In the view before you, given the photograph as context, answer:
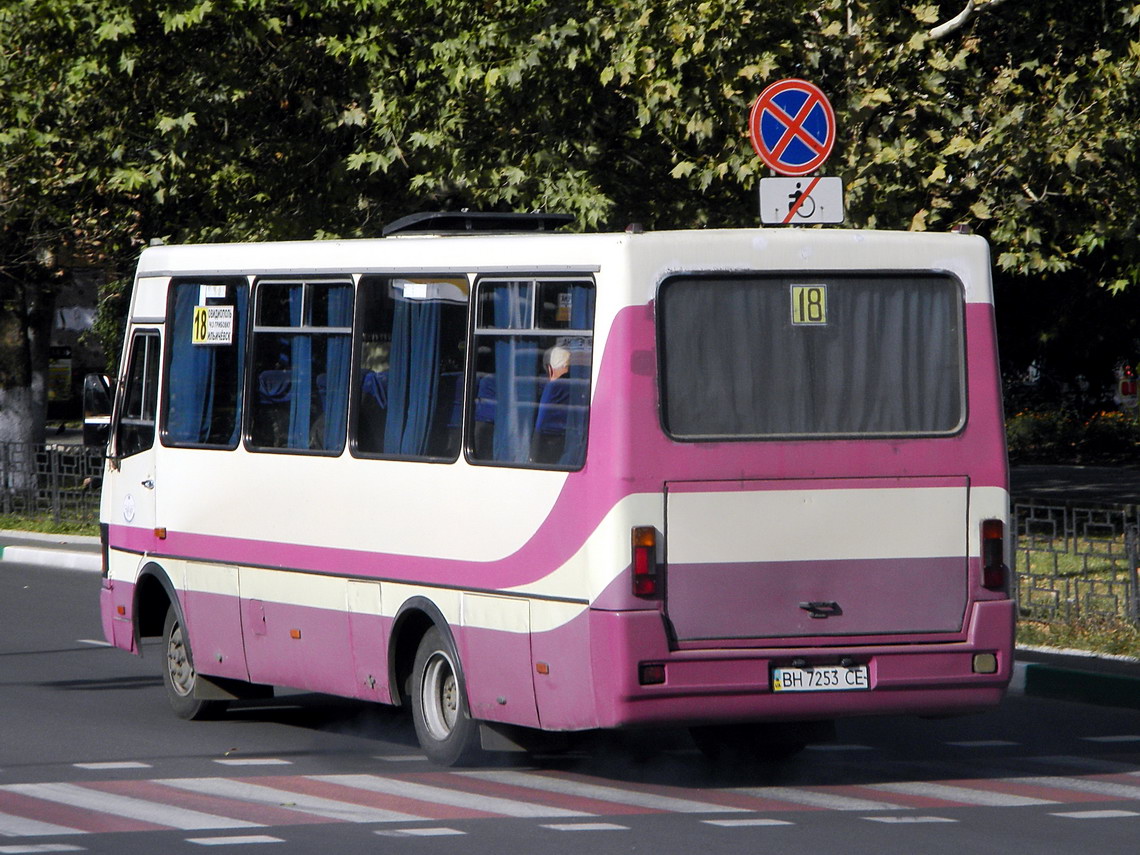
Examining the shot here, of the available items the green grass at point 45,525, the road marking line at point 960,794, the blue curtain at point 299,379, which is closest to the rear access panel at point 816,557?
the road marking line at point 960,794

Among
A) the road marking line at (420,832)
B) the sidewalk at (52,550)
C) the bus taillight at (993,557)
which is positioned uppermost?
the bus taillight at (993,557)

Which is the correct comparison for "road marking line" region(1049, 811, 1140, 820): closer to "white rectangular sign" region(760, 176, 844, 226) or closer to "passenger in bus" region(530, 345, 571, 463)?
"passenger in bus" region(530, 345, 571, 463)

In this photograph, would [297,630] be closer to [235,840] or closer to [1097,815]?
[235,840]

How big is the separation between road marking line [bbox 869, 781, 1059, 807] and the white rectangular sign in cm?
400

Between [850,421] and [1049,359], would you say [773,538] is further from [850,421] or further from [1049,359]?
[1049,359]

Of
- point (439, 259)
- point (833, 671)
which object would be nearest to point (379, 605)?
point (439, 259)

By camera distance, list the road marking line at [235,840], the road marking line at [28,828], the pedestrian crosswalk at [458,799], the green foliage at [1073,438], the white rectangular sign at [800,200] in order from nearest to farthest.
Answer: the road marking line at [235,840]
the road marking line at [28,828]
the pedestrian crosswalk at [458,799]
the white rectangular sign at [800,200]
the green foliage at [1073,438]

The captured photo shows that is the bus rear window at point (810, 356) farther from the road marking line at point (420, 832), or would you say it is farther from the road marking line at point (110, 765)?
the road marking line at point (110, 765)

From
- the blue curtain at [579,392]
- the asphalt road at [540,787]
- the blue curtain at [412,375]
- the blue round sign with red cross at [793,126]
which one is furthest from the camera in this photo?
the blue round sign with red cross at [793,126]

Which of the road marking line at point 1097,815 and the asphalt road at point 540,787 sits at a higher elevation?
the asphalt road at point 540,787

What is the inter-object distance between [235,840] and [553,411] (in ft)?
7.80

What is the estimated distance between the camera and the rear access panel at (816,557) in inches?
350

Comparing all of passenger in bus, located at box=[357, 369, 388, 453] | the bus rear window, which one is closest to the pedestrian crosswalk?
the bus rear window

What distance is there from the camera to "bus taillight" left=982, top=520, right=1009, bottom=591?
9328mm
